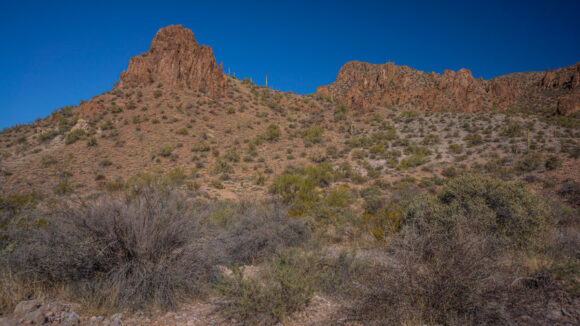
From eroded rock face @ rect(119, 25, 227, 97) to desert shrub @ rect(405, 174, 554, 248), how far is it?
2851 cm

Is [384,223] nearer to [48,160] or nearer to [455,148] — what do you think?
[455,148]

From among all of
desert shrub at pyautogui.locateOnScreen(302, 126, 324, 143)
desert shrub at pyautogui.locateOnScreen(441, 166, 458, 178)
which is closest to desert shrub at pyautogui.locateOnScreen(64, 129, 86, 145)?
desert shrub at pyautogui.locateOnScreen(302, 126, 324, 143)

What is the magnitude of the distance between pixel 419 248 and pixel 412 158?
18576 mm

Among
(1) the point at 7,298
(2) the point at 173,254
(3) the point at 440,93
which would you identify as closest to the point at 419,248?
(2) the point at 173,254

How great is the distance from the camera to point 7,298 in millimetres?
2957

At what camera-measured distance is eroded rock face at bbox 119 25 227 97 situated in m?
27.9

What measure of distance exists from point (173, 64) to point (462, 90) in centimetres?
4964

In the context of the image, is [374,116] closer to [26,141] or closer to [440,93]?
[440,93]

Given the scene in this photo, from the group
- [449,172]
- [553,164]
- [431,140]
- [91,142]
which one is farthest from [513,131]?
[91,142]

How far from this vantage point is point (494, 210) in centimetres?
571

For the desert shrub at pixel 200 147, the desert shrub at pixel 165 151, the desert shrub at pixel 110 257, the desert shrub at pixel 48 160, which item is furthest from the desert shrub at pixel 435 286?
the desert shrub at pixel 48 160

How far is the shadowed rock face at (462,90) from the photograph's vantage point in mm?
42344

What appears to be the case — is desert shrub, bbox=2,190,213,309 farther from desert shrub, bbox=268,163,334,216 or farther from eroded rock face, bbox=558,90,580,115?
eroded rock face, bbox=558,90,580,115

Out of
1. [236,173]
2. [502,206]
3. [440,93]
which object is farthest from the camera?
[440,93]
